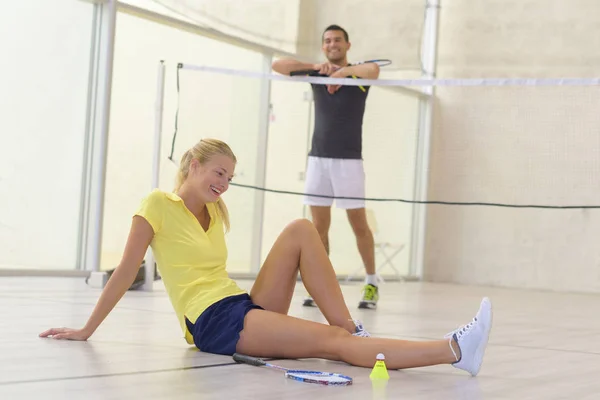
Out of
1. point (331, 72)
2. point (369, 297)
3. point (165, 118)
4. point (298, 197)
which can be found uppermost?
point (331, 72)

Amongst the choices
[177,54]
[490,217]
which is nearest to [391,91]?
[490,217]

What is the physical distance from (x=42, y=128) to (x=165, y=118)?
137 cm

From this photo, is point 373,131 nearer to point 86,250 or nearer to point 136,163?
point 136,163

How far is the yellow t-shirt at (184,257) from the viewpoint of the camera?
3.37 metres

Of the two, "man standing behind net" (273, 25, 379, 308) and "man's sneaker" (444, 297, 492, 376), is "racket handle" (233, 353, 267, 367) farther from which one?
"man standing behind net" (273, 25, 379, 308)

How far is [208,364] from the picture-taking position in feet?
10.3

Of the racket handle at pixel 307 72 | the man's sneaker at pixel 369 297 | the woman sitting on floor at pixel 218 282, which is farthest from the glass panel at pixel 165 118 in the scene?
the woman sitting on floor at pixel 218 282

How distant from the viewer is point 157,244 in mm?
3436

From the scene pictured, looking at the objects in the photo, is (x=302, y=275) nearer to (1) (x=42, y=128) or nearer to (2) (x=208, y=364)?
(2) (x=208, y=364)

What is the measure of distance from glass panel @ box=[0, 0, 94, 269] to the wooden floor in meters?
2.16

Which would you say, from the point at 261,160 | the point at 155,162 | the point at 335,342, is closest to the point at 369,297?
the point at 155,162

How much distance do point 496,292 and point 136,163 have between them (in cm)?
370

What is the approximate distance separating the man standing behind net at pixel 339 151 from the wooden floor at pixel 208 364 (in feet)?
2.48

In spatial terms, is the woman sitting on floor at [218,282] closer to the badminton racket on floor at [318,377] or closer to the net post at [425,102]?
the badminton racket on floor at [318,377]
